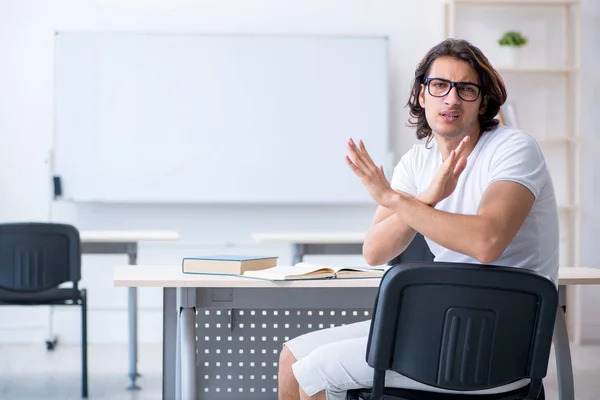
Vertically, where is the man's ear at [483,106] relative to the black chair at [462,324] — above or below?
above

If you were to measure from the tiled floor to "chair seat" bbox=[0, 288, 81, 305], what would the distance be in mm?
434

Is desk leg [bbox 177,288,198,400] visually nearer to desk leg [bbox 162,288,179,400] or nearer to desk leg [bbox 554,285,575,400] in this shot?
desk leg [bbox 162,288,179,400]

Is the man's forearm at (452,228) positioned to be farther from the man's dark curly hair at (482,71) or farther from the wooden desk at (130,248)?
the wooden desk at (130,248)

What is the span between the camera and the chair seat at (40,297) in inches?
141

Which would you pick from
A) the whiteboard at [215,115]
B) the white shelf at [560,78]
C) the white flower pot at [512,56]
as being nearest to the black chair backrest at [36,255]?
the whiteboard at [215,115]

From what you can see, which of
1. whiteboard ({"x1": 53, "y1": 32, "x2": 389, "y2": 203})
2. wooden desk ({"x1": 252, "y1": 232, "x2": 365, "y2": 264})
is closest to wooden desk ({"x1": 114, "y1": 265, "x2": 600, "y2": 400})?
wooden desk ({"x1": 252, "y1": 232, "x2": 365, "y2": 264})

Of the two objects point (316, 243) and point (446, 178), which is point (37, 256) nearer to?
point (316, 243)

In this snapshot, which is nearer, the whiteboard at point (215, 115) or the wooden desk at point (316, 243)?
the wooden desk at point (316, 243)

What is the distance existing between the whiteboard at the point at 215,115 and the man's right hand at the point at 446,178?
3607 mm

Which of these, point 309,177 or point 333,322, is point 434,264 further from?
point 309,177

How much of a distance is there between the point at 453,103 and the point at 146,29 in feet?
12.4

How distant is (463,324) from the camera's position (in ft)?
5.28

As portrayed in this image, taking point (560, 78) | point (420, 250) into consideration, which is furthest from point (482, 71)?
point (560, 78)

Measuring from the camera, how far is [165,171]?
5344 millimetres
